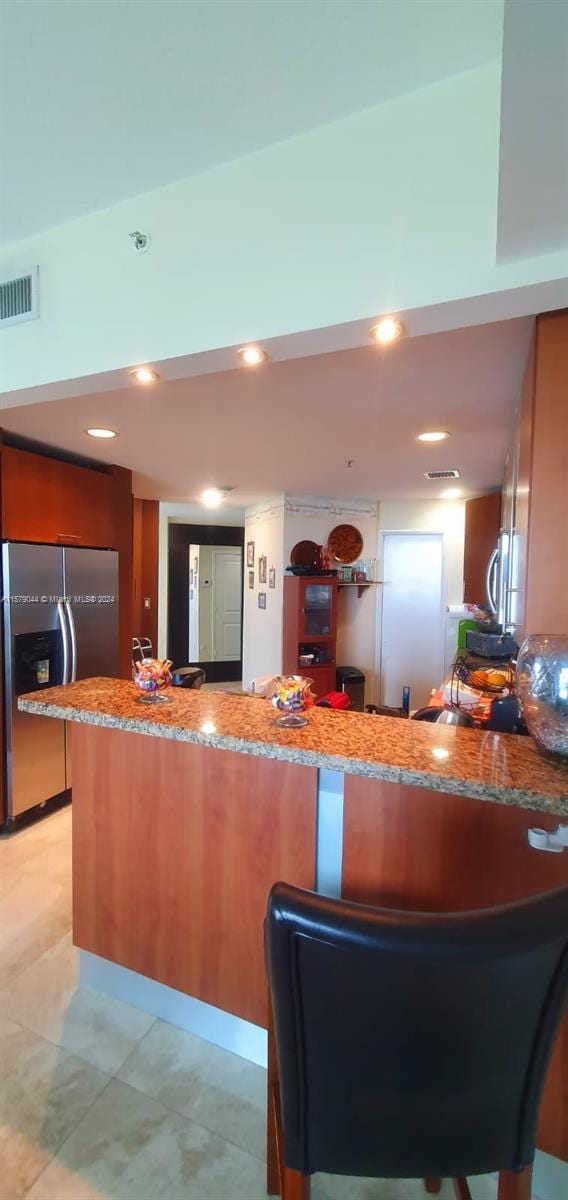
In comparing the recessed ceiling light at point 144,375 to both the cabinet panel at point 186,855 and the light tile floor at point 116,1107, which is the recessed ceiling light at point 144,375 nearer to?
the cabinet panel at point 186,855

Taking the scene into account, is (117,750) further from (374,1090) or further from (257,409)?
(257,409)

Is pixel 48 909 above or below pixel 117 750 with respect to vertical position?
below

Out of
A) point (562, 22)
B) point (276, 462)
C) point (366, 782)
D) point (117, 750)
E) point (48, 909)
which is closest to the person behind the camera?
point (562, 22)

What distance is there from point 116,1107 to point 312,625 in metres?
3.58

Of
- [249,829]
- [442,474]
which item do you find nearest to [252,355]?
Result: [249,829]

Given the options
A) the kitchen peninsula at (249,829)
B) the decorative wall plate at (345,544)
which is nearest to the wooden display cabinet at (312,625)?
the decorative wall plate at (345,544)

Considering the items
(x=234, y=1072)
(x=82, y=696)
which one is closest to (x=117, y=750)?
(x=82, y=696)

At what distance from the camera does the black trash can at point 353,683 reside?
4.71 m

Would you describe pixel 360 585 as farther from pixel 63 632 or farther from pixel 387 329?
pixel 387 329

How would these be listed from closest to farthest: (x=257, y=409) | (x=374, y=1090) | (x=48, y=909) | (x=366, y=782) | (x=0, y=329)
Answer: (x=374, y=1090)
(x=366, y=782)
(x=0, y=329)
(x=48, y=909)
(x=257, y=409)

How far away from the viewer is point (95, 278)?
1398 millimetres

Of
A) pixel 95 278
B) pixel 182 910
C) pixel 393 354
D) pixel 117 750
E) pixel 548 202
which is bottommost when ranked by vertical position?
pixel 182 910

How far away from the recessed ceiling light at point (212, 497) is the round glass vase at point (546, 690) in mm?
3677

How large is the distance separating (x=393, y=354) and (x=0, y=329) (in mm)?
1363
